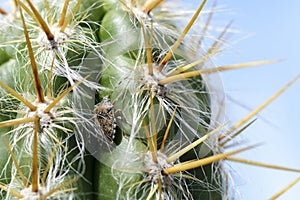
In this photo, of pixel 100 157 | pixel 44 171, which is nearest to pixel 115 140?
pixel 100 157

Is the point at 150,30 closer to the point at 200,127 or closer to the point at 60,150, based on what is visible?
the point at 200,127

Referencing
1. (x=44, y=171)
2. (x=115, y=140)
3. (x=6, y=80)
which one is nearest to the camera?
(x=44, y=171)

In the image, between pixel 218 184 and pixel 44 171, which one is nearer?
pixel 44 171

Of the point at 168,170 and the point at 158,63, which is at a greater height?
the point at 158,63

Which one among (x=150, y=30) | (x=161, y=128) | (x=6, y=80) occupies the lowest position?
(x=161, y=128)

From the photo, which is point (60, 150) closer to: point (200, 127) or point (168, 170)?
point (168, 170)

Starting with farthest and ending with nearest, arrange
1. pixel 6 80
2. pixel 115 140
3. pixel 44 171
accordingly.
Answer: pixel 6 80, pixel 115 140, pixel 44 171
